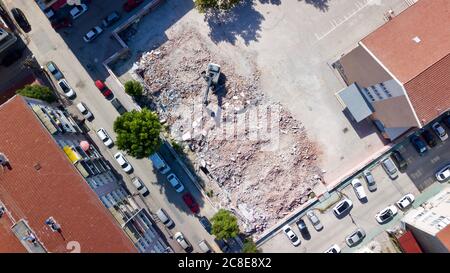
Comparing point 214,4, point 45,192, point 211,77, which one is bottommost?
point 45,192

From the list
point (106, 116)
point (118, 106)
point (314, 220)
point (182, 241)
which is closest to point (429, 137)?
point (314, 220)

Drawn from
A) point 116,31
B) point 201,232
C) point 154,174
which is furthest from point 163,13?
point 201,232

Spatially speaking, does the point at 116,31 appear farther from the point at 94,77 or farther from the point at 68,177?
the point at 68,177

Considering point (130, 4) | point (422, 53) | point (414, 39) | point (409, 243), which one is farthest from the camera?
point (130, 4)

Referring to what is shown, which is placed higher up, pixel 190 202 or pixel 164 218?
pixel 164 218

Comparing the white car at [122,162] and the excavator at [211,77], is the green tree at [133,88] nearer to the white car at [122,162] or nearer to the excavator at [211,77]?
the white car at [122,162]

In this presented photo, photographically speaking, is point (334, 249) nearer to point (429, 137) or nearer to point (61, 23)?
point (429, 137)

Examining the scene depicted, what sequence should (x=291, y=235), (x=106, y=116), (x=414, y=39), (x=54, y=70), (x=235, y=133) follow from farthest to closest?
(x=106, y=116), (x=235, y=133), (x=54, y=70), (x=291, y=235), (x=414, y=39)
